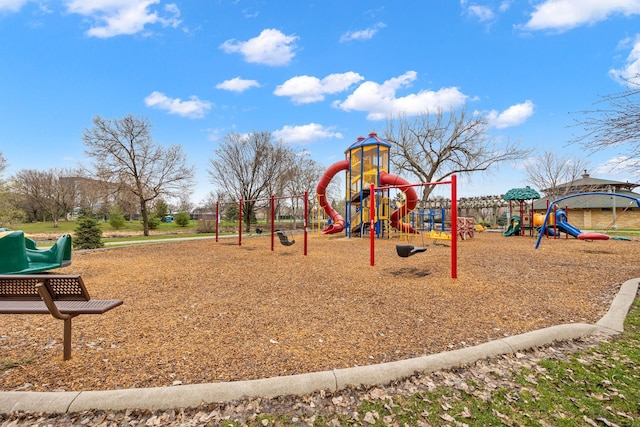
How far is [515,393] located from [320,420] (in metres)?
1.68

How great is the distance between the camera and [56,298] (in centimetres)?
328

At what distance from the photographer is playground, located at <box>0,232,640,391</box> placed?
3.04 metres

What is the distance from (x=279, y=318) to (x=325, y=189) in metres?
16.3

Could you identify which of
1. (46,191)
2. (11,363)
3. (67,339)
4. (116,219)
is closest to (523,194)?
(67,339)

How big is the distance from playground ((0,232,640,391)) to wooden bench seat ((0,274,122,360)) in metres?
0.52

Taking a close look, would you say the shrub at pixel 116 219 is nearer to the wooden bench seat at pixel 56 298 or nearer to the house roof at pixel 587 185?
the wooden bench seat at pixel 56 298

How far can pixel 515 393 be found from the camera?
2617 mm

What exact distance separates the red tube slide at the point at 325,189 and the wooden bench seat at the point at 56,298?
55.1 feet

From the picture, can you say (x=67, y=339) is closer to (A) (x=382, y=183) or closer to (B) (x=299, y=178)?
(A) (x=382, y=183)

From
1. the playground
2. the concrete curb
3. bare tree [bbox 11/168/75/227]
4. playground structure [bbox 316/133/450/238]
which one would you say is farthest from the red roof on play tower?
bare tree [bbox 11/168/75/227]

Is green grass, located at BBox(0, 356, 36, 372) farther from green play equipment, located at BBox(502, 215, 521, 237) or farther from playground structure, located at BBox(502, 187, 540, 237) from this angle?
green play equipment, located at BBox(502, 215, 521, 237)

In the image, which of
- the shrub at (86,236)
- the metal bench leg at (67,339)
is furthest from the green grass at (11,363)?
the shrub at (86,236)

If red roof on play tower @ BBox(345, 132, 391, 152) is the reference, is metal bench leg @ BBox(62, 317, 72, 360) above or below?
below

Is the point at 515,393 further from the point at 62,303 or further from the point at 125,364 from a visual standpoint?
the point at 62,303
